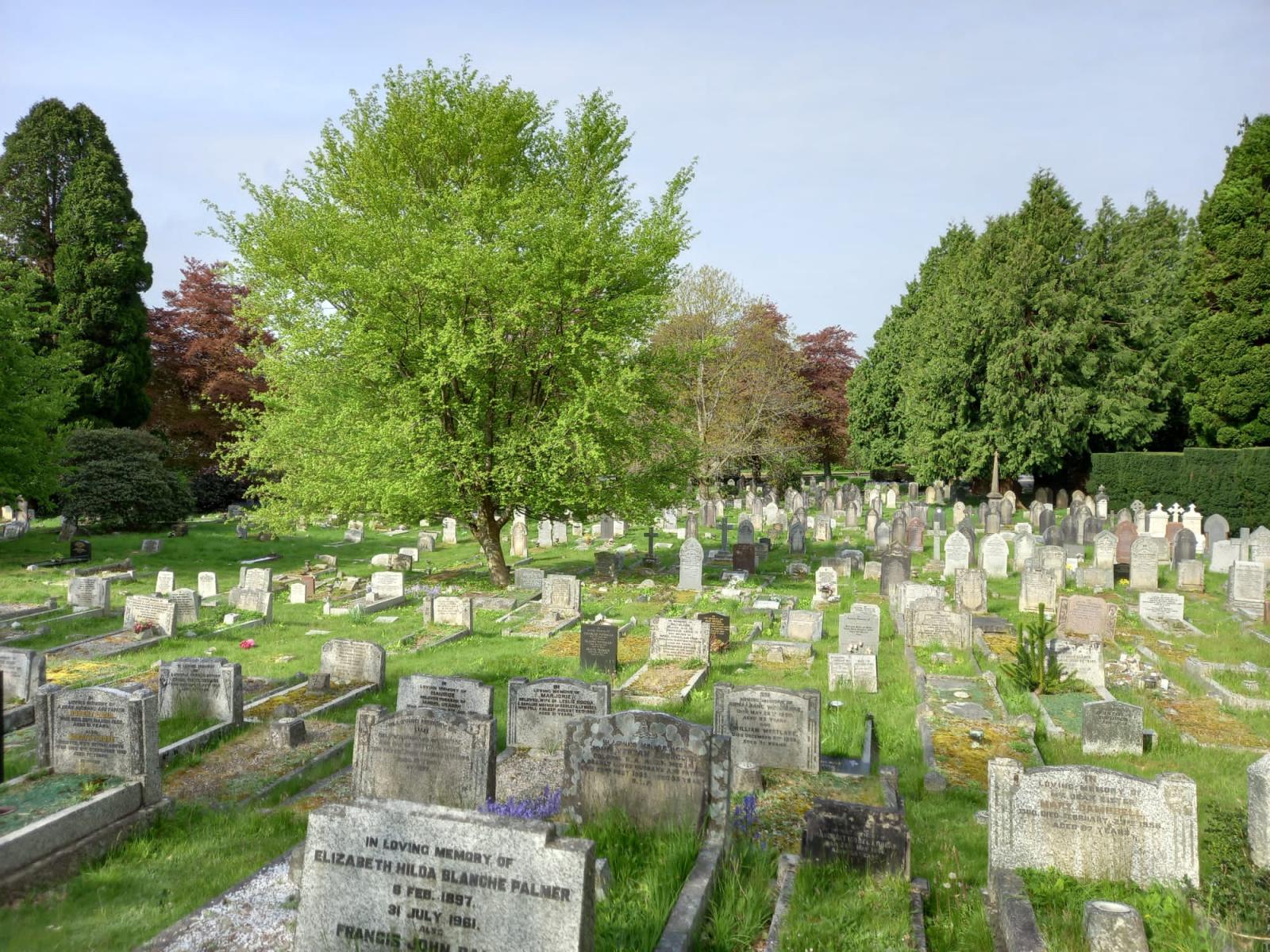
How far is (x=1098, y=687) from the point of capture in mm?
12062

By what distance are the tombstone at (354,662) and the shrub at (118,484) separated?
20224 mm

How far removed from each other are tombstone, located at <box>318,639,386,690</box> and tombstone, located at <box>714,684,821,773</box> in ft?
18.1

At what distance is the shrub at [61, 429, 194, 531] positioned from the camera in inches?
1099

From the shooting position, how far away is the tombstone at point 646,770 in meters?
6.78

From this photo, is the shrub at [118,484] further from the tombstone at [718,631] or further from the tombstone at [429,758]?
the tombstone at [429,758]

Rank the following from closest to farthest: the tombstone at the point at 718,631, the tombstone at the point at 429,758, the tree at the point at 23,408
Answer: the tombstone at the point at 429,758, the tombstone at the point at 718,631, the tree at the point at 23,408

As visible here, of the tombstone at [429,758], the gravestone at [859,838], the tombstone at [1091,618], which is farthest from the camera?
the tombstone at [1091,618]

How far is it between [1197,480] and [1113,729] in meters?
29.1

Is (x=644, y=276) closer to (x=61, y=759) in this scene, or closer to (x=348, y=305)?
(x=348, y=305)

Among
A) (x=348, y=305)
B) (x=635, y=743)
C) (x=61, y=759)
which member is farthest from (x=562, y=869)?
(x=348, y=305)

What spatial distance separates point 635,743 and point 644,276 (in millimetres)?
15544

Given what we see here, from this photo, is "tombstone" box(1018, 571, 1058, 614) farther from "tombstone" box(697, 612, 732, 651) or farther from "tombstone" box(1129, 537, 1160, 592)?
"tombstone" box(697, 612, 732, 651)

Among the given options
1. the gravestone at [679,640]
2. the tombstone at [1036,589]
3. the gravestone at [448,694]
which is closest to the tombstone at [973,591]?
the tombstone at [1036,589]

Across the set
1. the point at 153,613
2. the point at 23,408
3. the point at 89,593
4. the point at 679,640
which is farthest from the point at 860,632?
the point at 23,408
